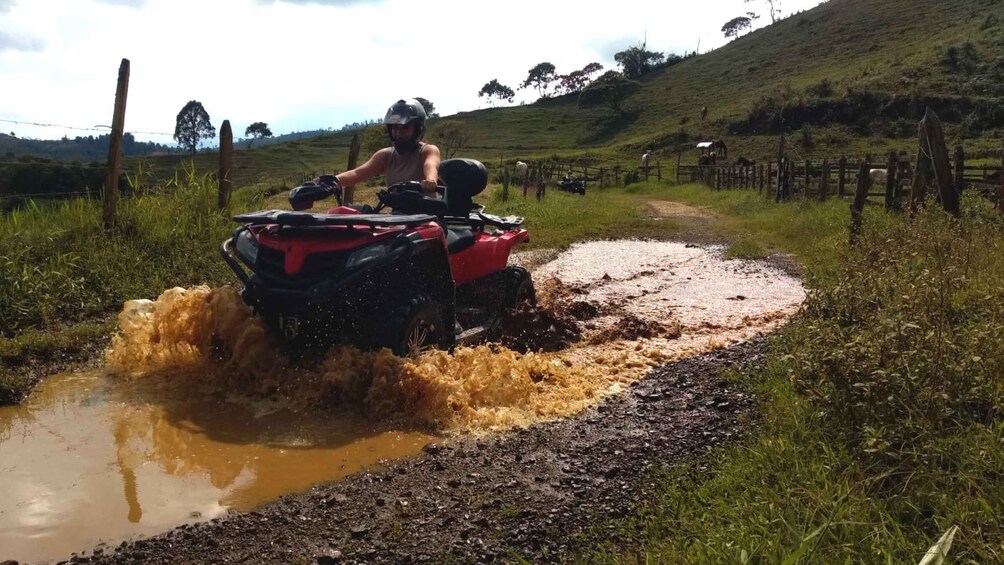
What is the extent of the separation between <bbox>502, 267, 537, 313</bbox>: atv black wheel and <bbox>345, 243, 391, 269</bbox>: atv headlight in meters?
2.19

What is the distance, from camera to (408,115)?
5672 millimetres

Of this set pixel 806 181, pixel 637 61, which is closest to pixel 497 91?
pixel 637 61

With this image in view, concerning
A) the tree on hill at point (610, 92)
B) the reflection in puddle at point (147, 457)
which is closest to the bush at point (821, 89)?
the tree on hill at point (610, 92)

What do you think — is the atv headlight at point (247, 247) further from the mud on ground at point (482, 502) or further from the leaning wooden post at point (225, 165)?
the leaning wooden post at point (225, 165)

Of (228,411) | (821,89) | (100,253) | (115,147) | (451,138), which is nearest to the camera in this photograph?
(228,411)

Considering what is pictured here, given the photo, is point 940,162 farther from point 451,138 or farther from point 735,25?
point 735,25

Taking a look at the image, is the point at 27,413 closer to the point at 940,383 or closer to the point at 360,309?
the point at 360,309

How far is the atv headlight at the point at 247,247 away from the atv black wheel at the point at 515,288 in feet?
7.60

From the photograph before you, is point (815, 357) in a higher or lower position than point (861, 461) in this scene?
higher

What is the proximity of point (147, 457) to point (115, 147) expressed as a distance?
207 inches

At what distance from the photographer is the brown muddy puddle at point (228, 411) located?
10.9ft

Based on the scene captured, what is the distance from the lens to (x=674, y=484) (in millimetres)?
3303

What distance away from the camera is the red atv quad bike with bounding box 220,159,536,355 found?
434cm

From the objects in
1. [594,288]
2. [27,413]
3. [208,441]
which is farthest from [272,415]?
[594,288]
